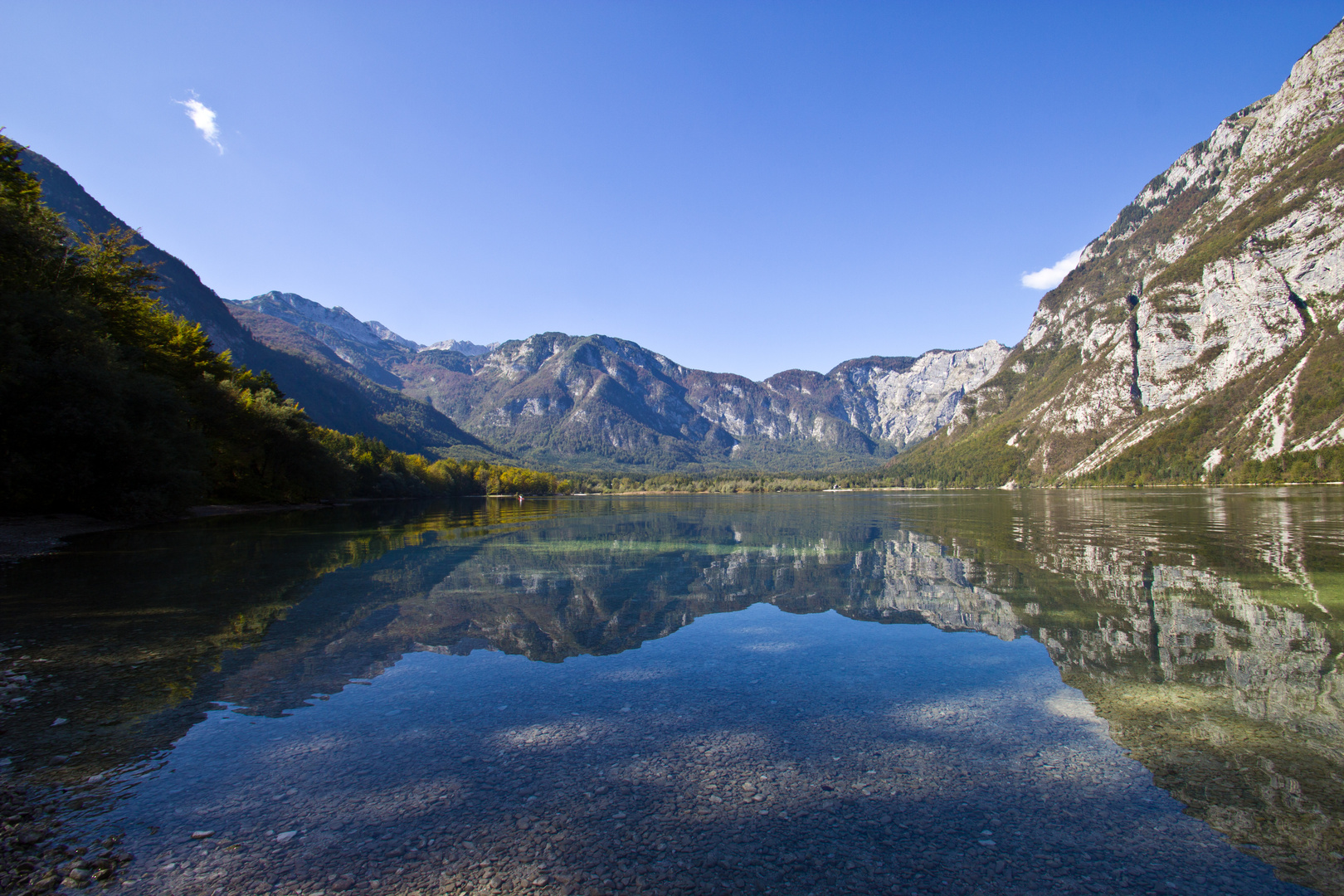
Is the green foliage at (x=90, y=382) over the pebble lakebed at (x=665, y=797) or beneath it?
over

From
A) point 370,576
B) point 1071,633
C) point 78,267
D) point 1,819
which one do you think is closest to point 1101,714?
point 1071,633

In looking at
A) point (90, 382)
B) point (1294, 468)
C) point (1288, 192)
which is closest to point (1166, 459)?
point (1294, 468)

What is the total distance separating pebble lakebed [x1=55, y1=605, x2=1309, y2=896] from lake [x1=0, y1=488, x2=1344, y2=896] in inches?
1.4

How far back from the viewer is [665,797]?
5578 millimetres

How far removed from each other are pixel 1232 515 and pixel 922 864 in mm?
52079

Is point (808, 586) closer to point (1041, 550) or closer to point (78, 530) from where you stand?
point (1041, 550)

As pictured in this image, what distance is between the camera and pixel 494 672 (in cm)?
976

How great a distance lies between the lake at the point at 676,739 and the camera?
14.9 ft

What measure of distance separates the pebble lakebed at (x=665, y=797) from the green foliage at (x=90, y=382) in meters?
30.6

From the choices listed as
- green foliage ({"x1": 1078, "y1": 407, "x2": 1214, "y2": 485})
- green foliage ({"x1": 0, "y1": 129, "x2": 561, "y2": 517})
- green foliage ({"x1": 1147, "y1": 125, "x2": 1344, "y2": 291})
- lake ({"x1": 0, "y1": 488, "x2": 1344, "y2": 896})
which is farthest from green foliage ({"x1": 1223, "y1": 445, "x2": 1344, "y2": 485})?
green foliage ({"x1": 0, "y1": 129, "x2": 561, "y2": 517})

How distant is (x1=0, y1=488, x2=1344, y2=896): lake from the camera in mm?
4539

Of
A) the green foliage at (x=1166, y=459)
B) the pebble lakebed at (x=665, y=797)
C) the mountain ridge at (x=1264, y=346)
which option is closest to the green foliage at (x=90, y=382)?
the pebble lakebed at (x=665, y=797)

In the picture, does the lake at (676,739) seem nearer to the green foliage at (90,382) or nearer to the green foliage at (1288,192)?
the green foliage at (90,382)

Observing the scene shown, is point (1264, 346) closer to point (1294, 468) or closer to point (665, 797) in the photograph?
point (1294, 468)
